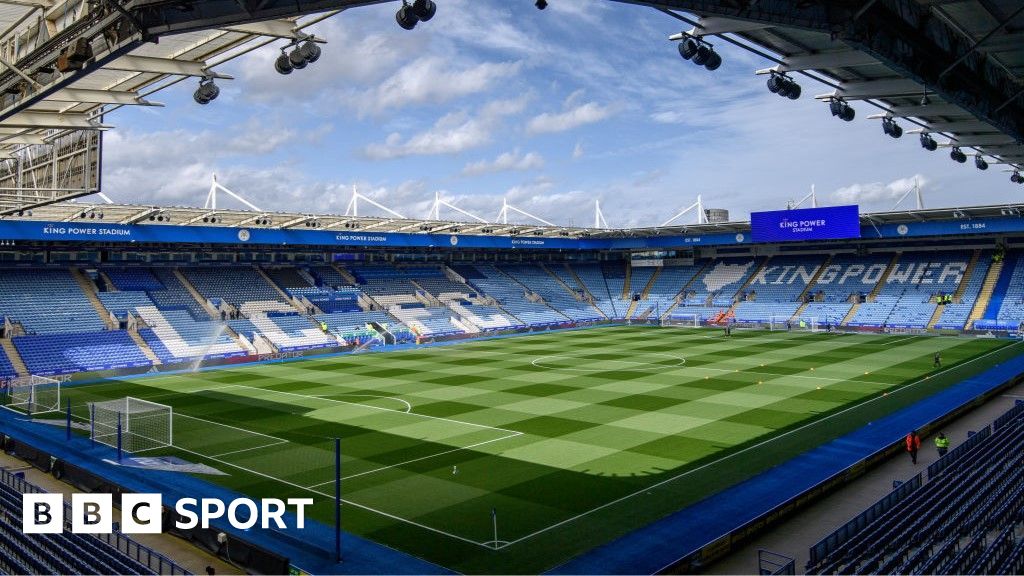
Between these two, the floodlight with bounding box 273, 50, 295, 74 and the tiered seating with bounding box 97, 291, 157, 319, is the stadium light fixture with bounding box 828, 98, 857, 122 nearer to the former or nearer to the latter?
the floodlight with bounding box 273, 50, 295, 74

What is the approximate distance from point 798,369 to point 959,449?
20059 millimetres

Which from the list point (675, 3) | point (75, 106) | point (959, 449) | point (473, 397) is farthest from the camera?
point (473, 397)

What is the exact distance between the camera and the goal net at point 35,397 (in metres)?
32.4

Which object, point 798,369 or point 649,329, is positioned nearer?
point 798,369

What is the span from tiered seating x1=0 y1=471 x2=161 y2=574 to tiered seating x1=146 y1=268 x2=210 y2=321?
42.3 metres

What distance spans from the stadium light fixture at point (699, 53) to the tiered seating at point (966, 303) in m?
55.9

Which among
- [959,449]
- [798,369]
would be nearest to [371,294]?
[798,369]

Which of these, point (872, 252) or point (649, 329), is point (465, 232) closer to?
point (649, 329)

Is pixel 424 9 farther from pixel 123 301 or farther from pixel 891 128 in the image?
pixel 123 301

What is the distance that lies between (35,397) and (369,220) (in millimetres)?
29801

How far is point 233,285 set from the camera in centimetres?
6109

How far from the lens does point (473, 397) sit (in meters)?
34.2

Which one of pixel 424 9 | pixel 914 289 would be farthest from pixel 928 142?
pixel 914 289

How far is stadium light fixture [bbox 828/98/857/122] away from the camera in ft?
57.7
